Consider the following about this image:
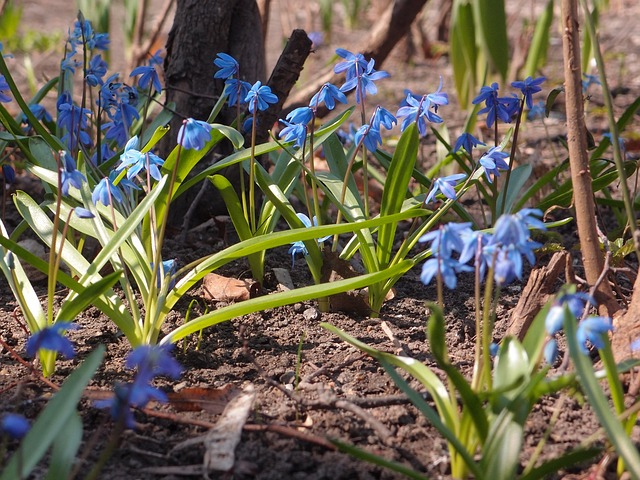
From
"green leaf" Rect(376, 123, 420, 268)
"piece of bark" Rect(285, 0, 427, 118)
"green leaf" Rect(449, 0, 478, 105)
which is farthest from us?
"green leaf" Rect(449, 0, 478, 105)

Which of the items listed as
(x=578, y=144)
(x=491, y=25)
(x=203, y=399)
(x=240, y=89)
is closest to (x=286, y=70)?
(x=240, y=89)

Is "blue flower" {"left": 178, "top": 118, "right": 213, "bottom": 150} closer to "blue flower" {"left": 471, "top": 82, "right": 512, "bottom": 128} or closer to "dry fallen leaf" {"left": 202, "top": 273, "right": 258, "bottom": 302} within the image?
"dry fallen leaf" {"left": 202, "top": 273, "right": 258, "bottom": 302}

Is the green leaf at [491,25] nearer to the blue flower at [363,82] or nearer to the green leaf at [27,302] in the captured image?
the blue flower at [363,82]

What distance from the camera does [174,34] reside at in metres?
3.05

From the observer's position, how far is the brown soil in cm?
164

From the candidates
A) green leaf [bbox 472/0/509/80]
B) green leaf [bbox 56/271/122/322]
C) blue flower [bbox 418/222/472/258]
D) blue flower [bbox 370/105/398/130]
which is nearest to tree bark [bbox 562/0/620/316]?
blue flower [bbox 418/222/472/258]

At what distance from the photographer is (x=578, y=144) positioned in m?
1.86

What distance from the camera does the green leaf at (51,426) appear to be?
131 cm

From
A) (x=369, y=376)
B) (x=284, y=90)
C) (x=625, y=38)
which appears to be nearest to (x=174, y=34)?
(x=284, y=90)

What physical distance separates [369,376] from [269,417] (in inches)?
13.1

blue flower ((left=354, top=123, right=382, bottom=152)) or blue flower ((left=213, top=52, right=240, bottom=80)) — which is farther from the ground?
blue flower ((left=213, top=52, right=240, bottom=80))

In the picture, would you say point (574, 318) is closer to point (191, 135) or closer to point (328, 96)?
point (191, 135)

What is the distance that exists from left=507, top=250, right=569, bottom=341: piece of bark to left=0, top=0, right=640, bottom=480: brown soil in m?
0.17

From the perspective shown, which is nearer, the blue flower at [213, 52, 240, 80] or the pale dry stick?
the pale dry stick
